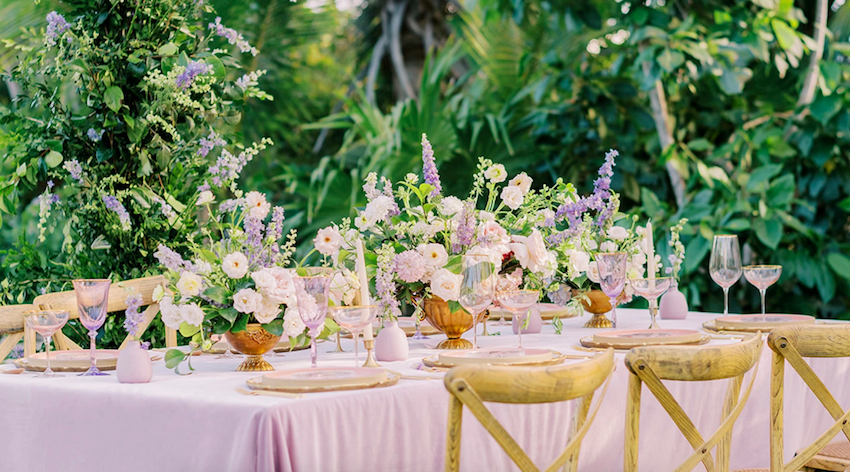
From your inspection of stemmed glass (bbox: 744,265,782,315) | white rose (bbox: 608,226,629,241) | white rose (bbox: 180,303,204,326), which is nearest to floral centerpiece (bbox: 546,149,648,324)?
white rose (bbox: 608,226,629,241)

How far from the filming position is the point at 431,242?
7.77 ft

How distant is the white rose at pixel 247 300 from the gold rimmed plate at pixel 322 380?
207 millimetres

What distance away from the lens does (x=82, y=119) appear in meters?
3.39

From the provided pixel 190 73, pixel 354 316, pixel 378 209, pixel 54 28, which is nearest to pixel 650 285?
pixel 378 209

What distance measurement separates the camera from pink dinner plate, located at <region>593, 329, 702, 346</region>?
2277mm

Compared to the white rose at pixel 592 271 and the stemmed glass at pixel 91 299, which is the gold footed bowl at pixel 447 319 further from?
the stemmed glass at pixel 91 299

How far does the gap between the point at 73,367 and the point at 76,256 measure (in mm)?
1599

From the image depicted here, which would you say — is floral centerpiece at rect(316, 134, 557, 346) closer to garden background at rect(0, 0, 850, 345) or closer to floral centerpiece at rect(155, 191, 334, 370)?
floral centerpiece at rect(155, 191, 334, 370)

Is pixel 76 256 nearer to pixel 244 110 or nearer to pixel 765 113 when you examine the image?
pixel 244 110

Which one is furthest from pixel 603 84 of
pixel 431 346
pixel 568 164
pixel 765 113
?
pixel 431 346

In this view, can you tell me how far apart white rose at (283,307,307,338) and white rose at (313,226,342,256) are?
1.48 feet

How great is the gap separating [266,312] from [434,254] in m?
0.49

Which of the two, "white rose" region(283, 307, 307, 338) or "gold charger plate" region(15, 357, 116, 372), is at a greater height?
"white rose" region(283, 307, 307, 338)

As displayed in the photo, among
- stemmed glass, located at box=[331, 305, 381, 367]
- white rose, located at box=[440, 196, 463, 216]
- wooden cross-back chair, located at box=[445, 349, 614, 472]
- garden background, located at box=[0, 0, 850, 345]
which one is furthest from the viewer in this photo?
garden background, located at box=[0, 0, 850, 345]
